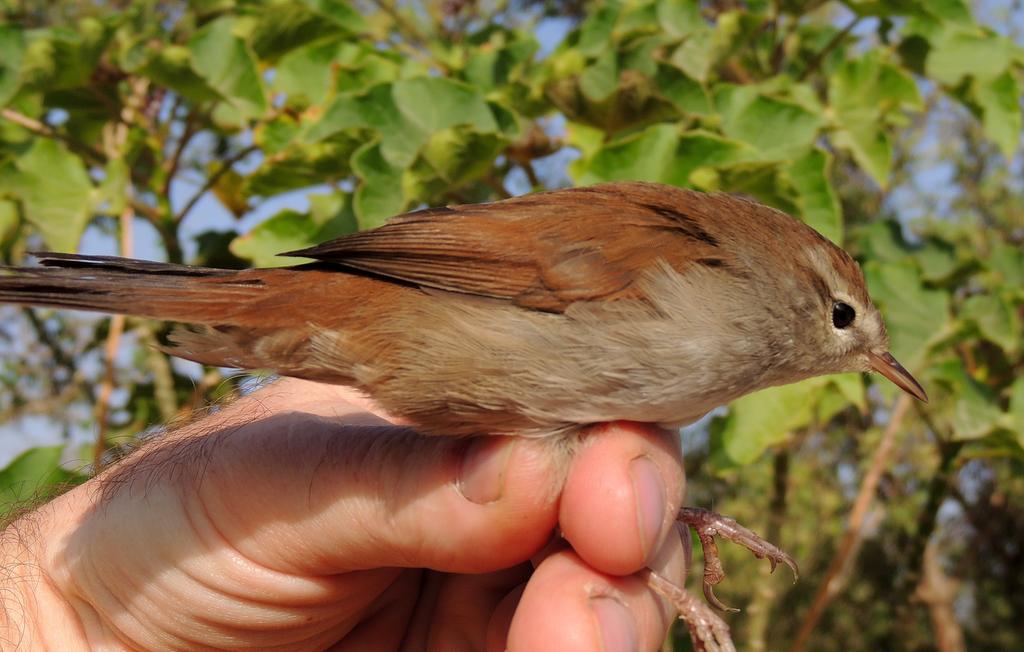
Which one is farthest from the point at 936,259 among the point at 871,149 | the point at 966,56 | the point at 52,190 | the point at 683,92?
the point at 52,190

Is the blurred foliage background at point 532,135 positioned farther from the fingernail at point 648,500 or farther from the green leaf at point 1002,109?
the fingernail at point 648,500

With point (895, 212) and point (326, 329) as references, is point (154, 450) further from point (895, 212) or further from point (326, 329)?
point (895, 212)

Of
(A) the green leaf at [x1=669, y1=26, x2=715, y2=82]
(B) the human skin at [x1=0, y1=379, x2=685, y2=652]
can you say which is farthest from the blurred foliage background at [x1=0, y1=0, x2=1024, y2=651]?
(B) the human skin at [x1=0, y1=379, x2=685, y2=652]

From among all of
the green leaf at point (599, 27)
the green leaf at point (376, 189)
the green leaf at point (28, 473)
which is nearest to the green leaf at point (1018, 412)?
the green leaf at point (599, 27)

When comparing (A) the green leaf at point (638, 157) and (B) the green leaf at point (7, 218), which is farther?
(B) the green leaf at point (7, 218)

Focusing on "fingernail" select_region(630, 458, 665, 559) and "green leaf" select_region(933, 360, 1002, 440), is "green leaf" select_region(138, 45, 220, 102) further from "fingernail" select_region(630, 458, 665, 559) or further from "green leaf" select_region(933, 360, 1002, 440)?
"green leaf" select_region(933, 360, 1002, 440)

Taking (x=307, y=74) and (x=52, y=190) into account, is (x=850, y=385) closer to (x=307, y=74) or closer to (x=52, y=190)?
(x=307, y=74)
